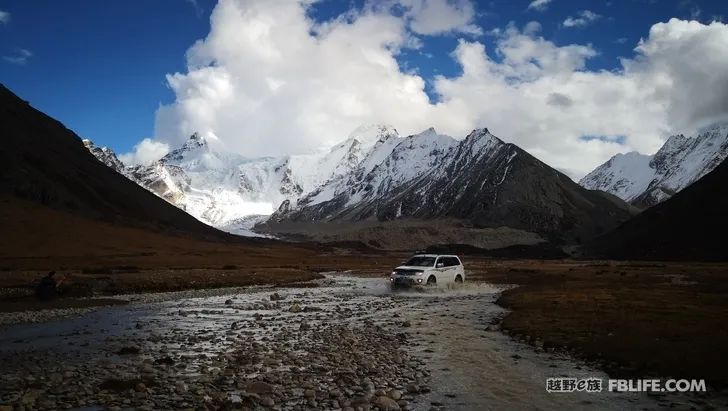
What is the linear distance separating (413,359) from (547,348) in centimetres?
459

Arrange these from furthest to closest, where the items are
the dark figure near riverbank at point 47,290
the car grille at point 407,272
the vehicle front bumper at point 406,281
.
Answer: the car grille at point 407,272, the vehicle front bumper at point 406,281, the dark figure near riverbank at point 47,290

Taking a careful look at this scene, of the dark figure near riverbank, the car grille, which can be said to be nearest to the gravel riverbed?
the dark figure near riverbank

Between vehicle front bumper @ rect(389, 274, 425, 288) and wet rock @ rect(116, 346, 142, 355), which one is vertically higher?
vehicle front bumper @ rect(389, 274, 425, 288)

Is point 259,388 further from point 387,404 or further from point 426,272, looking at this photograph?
point 426,272

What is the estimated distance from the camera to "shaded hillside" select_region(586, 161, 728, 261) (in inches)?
4939

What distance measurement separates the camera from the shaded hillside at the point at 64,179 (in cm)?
12812

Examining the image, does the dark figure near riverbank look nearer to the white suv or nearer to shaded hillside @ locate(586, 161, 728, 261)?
the white suv

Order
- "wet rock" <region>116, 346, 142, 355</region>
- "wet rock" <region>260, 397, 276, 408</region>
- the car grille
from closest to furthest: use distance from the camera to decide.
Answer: "wet rock" <region>260, 397, 276, 408</region> < "wet rock" <region>116, 346, 142, 355</region> < the car grille

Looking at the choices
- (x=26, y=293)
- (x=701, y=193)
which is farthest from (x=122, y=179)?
(x=701, y=193)

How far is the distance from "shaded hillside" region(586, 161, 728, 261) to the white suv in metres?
102

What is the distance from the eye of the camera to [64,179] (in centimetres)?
14375

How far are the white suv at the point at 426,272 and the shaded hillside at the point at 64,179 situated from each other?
4285 inches

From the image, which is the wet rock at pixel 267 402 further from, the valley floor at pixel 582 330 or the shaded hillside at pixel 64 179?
the shaded hillside at pixel 64 179

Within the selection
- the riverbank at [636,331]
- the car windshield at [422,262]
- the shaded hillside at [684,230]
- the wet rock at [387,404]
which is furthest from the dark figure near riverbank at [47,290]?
the shaded hillside at [684,230]
